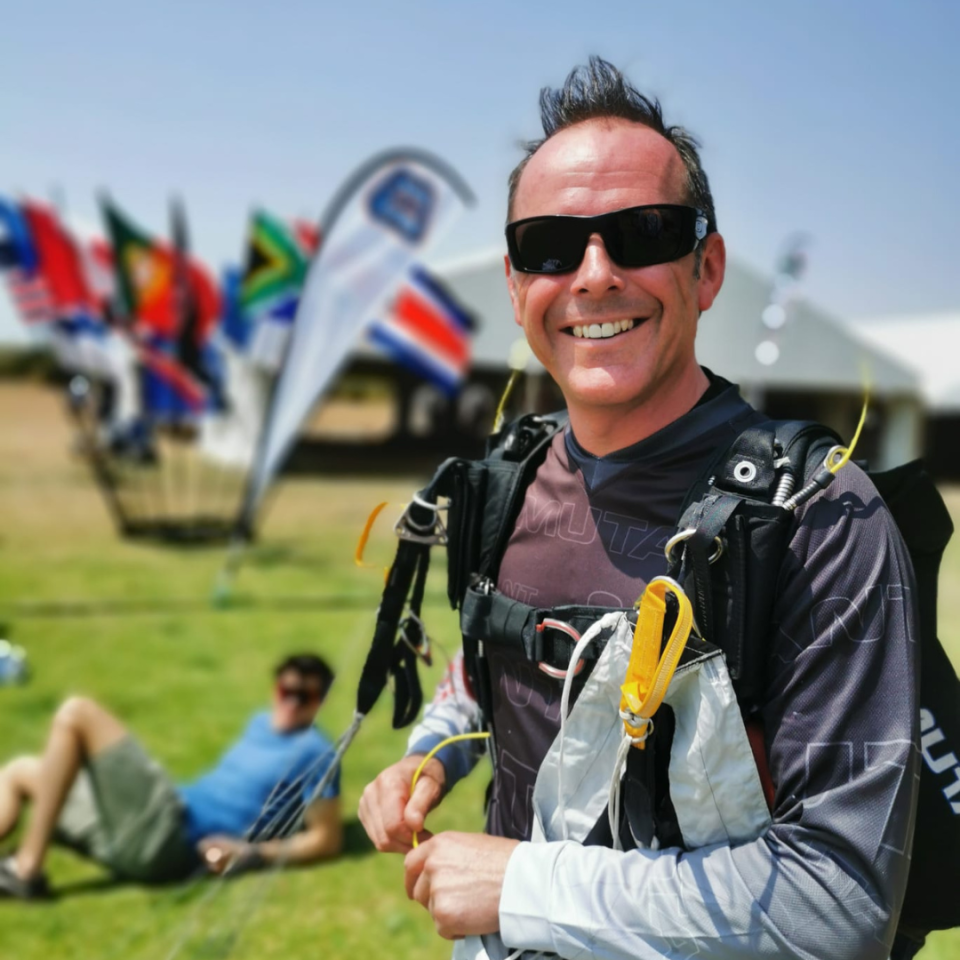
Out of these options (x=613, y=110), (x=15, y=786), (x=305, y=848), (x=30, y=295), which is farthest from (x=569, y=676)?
(x=30, y=295)

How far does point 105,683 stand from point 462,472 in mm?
5003

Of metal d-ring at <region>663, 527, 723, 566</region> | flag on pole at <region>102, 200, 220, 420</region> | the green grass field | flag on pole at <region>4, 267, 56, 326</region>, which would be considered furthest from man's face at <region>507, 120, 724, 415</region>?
flag on pole at <region>4, 267, 56, 326</region>

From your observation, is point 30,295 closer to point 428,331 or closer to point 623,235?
point 428,331

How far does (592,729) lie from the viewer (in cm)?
124

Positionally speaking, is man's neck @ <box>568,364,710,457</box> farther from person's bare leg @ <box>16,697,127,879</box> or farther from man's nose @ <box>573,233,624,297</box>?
person's bare leg @ <box>16,697,127,879</box>

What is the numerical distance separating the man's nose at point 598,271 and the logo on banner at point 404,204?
22.3ft

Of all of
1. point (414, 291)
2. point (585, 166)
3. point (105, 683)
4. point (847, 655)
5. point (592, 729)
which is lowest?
point (105, 683)

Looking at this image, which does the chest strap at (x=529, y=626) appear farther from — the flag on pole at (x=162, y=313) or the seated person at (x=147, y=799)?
the flag on pole at (x=162, y=313)

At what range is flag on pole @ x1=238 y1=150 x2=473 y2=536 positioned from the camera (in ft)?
24.9

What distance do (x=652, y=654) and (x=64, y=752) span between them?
3318mm

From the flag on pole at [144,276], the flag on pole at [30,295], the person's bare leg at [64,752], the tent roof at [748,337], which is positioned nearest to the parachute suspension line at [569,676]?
the person's bare leg at [64,752]

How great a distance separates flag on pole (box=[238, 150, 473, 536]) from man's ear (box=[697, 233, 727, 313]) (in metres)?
6.48

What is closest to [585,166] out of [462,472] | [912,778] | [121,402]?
[462,472]

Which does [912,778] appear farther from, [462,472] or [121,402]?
[121,402]
